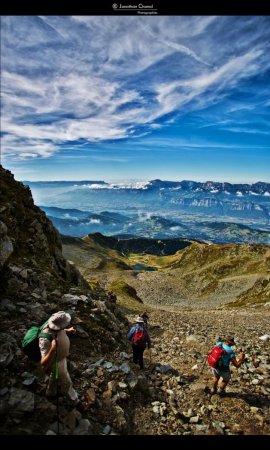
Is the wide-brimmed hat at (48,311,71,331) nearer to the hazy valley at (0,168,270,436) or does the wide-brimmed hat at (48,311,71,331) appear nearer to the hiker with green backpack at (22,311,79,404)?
the hiker with green backpack at (22,311,79,404)

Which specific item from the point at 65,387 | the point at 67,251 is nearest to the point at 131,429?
the point at 65,387

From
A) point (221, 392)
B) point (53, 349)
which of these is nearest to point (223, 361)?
point (221, 392)

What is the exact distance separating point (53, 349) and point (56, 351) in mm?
406

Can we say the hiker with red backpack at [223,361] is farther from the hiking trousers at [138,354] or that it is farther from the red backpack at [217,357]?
the hiking trousers at [138,354]

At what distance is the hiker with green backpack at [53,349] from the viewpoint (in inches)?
330

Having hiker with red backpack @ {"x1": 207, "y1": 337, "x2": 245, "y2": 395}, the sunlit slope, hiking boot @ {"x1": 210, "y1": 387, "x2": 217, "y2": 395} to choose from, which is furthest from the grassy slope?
hiker with red backpack @ {"x1": 207, "y1": 337, "x2": 245, "y2": 395}

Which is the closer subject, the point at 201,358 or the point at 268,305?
the point at 201,358

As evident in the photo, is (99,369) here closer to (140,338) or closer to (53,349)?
(140,338)

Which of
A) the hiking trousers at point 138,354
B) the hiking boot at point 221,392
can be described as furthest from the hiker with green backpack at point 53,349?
the hiking boot at point 221,392

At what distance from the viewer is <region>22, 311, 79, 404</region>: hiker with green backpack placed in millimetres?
8391
